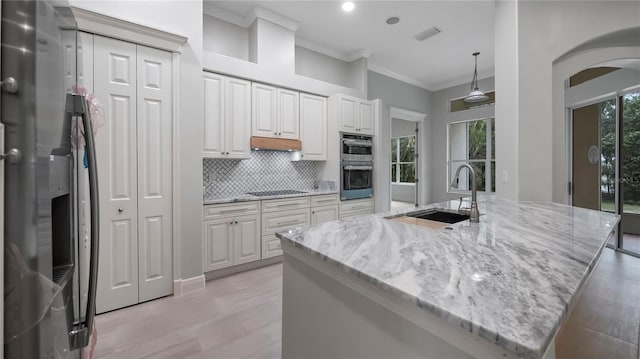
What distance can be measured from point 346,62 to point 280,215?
3147mm

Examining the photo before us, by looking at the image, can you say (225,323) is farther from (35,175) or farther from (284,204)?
(35,175)

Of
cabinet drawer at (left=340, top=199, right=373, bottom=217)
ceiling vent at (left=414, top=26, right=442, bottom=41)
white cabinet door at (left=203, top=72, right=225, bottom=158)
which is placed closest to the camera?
white cabinet door at (left=203, top=72, right=225, bottom=158)

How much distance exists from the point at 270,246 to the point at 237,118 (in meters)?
1.61

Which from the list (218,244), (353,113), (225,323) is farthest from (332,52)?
(225,323)

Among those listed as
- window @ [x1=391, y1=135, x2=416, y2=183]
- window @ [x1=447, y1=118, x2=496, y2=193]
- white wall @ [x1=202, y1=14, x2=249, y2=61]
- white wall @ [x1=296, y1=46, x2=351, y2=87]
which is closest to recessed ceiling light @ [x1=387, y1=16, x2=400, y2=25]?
→ white wall @ [x1=296, y1=46, x2=351, y2=87]

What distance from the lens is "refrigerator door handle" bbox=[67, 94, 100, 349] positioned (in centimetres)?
90

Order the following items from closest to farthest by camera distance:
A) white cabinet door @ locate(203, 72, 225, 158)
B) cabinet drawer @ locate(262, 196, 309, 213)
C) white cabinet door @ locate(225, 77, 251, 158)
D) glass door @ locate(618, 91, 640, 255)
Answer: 1. white cabinet door @ locate(203, 72, 225, 158)
2. white cabinet door @ locate(225, 77, 251, 158)
3. cabinet drawer @ locate(262, 196, 309, 213)
4. glass door @ locate(618, 91, 640, 255)

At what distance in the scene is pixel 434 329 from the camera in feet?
2.25

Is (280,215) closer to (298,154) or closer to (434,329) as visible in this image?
(298,154)

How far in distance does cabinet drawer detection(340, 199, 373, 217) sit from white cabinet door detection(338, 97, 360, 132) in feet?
3.68

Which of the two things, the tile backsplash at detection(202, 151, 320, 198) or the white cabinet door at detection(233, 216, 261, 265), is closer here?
the white cabinet door at detection(233, 216, 261, 265)

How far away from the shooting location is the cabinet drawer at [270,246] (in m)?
3.33

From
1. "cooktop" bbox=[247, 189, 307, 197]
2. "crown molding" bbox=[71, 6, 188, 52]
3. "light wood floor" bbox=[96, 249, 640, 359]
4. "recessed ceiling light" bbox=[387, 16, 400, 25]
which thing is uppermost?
"recessed ceiling light" bbox=[387, 16, 400, 25]

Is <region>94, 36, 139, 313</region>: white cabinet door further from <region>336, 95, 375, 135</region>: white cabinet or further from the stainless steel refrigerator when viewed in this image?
<region>336, 95, 375, 135</region>: white cabinet
